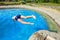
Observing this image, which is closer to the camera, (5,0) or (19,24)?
(19,24)

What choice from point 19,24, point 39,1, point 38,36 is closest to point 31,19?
point 19,24

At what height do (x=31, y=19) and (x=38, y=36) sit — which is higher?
(x=38, y=36)

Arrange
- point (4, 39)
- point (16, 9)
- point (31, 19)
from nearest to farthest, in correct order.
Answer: point (4, 39) < point (31, 19) < point (16, 9)

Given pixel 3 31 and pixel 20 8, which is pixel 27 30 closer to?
pixel 3 31

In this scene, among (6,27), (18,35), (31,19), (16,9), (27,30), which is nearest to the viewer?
(18,35)

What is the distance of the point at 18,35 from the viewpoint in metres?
11.8

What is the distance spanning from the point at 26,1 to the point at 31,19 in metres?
14.3

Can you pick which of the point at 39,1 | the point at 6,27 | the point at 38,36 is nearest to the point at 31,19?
the point at 6,27

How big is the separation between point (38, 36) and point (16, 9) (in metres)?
14.3

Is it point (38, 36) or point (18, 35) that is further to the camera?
point (18, 35)

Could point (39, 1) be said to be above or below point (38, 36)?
below

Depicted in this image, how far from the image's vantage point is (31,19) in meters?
16.6

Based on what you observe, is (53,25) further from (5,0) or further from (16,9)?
(5,0)

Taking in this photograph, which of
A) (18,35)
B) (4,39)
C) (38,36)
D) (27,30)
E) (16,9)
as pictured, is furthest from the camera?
(16,9)
